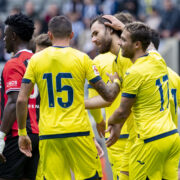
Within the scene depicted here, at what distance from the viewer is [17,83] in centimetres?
554

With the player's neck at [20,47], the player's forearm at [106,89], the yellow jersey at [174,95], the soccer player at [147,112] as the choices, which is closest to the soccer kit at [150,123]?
the soccer player at [147,112]

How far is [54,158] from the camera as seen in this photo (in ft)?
17.0

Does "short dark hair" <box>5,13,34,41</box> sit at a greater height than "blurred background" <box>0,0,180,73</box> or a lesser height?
greater

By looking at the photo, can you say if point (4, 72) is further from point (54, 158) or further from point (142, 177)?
point (142, 177)

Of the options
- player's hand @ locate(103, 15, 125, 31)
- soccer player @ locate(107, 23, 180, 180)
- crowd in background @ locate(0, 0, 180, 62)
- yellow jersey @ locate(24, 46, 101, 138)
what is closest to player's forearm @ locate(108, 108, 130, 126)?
soccer player @ locate(107, 23, 180, 180)

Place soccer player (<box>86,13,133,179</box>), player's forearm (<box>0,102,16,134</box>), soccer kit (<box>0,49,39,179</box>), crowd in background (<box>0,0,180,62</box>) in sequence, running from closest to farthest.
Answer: player's forearm (<box>0,102,16,134</box>) < soccer kit (<box>0,49,39,179</box>) < soccer player (<box>86,13,133,179</box>) < crowd in background (<box>0,0,180,62</box>)

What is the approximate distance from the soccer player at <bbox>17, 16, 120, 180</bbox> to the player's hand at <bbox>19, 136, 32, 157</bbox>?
0.06 metres

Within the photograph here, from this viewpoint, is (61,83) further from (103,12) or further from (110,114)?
(103,12)

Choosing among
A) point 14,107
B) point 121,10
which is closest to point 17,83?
point 14,107

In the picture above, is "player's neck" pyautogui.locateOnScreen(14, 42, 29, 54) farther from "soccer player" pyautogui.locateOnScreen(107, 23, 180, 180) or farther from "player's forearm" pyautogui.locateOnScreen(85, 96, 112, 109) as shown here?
"soccer player" pyautogui.locateOnScreen(107, 23, 180, 180)

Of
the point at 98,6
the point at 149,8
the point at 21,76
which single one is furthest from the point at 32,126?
the point at 149,8

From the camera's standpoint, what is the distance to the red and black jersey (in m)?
5.56

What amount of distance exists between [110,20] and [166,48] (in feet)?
25.7

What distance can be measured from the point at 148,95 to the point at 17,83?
5.08 feet
